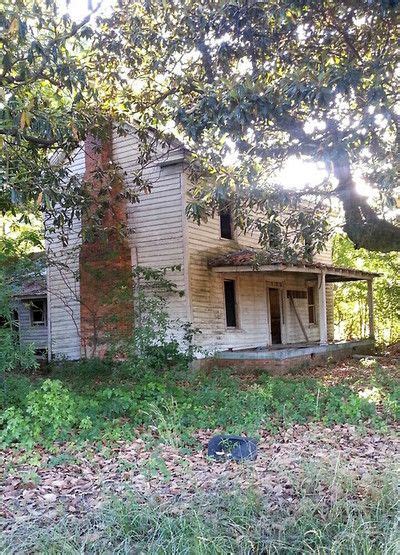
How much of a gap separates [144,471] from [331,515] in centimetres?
226

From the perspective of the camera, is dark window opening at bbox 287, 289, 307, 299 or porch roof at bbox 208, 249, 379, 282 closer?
porch roof at bbox 208, 249, 379, 282

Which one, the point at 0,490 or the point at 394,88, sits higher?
the point at 394,88

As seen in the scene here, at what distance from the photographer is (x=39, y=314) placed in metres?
22.0

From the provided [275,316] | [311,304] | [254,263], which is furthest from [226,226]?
[311,304]

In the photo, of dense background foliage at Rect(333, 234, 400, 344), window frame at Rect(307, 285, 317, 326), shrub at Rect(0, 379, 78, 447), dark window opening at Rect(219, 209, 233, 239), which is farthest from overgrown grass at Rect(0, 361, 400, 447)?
dense background foliage at Rect(333, 234, 400, 344)

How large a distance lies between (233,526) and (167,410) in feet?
14.9

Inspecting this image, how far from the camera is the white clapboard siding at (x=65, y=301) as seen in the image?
1669 cm

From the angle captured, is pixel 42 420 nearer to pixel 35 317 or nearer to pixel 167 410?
pixel 167 410

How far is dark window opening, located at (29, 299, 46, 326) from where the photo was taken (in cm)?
2139

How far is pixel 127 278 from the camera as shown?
1389 cm

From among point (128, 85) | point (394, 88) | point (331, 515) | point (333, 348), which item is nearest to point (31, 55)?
point (128, 85)

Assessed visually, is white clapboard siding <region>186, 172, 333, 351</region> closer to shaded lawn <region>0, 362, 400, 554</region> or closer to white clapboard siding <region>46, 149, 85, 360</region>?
white clapboard siding <region>46, 149, 85, 360</region>

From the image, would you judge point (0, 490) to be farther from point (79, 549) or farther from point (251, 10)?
point (251, 10)

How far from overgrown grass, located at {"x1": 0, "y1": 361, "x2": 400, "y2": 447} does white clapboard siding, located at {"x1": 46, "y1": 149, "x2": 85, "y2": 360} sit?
6.66 metres
